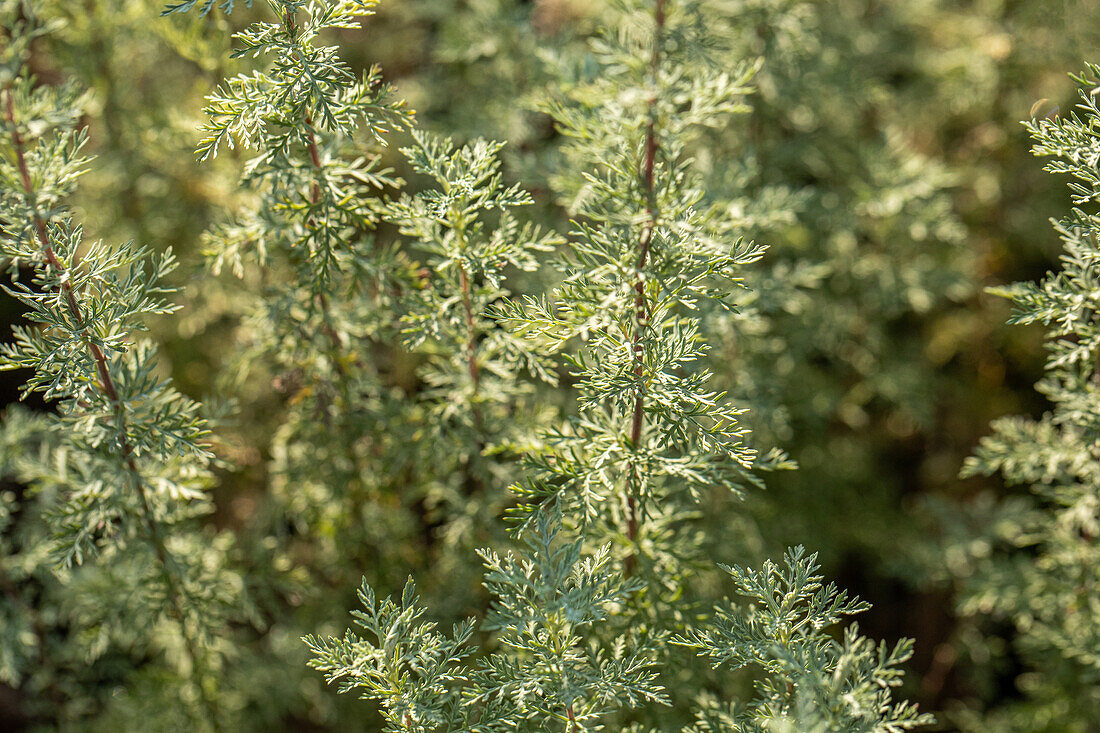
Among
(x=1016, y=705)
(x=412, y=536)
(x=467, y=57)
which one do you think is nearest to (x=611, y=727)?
(x=412, y=536)

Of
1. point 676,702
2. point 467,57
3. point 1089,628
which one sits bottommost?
point 676,702

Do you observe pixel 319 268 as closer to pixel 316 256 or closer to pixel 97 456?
pixel 316 256

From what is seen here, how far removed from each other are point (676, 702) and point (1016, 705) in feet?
2.93

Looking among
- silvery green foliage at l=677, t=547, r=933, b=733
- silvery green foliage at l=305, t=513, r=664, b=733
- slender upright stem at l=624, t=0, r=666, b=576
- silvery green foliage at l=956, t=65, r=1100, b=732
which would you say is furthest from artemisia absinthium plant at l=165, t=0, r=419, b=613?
silvery green foliage at l=956, t=65, r=1100, b=732

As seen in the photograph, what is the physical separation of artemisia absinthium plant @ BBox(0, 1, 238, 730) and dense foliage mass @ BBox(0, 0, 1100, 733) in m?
0.01

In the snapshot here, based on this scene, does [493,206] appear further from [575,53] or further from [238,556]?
[238,556]

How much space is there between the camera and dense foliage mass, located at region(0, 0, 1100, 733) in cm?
112

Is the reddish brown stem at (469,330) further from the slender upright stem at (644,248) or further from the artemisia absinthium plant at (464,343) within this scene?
the slender upright stem at (644,248)

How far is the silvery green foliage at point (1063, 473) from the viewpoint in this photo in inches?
47.8

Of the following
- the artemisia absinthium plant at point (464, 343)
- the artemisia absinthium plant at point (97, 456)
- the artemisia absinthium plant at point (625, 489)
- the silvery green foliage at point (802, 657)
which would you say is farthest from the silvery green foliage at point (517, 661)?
the artemisia absinthium plant at point (97, 456)

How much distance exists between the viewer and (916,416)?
218 centimetres

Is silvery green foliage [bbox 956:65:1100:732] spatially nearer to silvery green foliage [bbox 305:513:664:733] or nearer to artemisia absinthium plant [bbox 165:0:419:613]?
silvery green foliage [bbox 305:513:664:733]

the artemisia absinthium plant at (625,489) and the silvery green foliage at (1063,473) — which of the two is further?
the silvery green foliage at (1063,473)

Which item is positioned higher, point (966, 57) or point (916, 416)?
point (966, 57)
